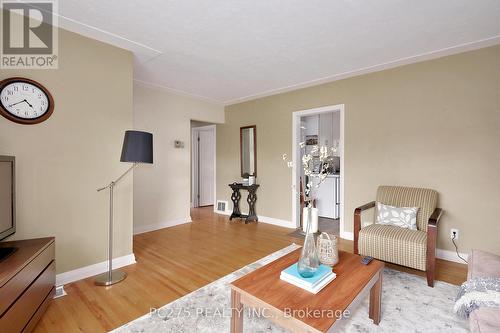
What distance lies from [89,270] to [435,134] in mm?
4284

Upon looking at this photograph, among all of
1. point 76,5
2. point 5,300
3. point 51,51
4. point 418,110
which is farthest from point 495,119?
point 51,51

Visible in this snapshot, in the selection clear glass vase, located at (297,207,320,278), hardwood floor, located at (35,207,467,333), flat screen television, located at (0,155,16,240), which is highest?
flat screen television, located at (0,155,16,240)

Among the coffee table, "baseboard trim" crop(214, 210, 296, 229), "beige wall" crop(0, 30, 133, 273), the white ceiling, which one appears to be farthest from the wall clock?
"baseboard trim" crop(214, 210, 296, 229)

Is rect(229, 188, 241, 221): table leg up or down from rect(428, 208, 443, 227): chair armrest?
down

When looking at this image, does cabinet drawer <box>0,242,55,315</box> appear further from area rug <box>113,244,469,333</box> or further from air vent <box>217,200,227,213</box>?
air vent <box>217,200,227,213</box>

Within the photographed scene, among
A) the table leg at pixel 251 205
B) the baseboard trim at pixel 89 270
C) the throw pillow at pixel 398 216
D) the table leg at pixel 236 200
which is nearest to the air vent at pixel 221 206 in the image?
the table leg at pixel 236 200

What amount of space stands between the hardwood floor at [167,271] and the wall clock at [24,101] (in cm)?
162

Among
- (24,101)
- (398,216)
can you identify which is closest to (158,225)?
(24,101)

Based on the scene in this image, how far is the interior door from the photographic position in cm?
617

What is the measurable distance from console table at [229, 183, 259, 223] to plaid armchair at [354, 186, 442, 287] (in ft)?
7.45

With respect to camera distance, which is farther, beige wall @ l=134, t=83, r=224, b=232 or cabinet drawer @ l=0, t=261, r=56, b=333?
beige wall @ l=134, t=83, r=224, b=232

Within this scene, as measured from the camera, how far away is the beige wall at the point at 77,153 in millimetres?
2096

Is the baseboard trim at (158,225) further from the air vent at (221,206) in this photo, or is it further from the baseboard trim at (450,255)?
the baseboard trim at (450,255)

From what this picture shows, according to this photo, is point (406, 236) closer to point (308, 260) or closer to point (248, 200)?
point (308, 260)
